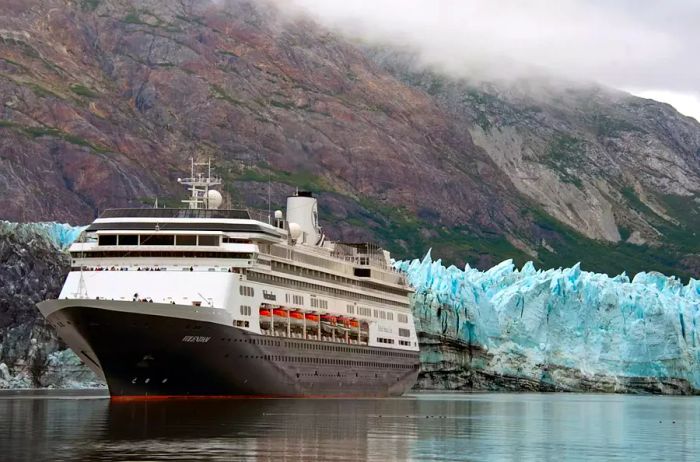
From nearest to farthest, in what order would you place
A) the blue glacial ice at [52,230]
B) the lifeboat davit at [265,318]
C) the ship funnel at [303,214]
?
1. the lifeboat davit at [265,318]
2. the ship funnel at [303,214]
3. the blue glacial ice at [52,230]

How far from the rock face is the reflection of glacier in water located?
85.9 ft

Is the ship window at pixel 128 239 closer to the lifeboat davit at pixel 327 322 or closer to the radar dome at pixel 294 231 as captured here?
the radar dome at pixel 294 231

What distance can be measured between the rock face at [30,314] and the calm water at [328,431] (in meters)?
30.8

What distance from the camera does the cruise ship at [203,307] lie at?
65.0 metres

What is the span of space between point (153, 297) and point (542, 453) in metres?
28.3

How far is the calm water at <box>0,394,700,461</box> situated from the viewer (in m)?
41.9

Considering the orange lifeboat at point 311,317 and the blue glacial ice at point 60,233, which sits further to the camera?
the blue glacial ice at point 60,233

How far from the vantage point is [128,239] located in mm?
70062

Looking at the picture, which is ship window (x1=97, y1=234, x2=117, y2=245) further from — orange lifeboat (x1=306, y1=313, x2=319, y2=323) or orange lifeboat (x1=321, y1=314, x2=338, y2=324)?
orange lifeboat (x1=321, y1=314, x2=338, y2=324)

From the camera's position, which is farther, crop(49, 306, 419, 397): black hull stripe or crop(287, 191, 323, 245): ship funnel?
crop(287, 191, 323, 245): ship funnel

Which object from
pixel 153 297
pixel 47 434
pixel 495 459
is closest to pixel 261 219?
pixel 153 297

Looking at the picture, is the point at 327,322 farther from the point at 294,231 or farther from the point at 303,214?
the point at 303,214

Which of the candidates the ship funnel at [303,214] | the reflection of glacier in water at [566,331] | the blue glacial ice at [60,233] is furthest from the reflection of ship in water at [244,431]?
the blue glacial ice at [60,233]

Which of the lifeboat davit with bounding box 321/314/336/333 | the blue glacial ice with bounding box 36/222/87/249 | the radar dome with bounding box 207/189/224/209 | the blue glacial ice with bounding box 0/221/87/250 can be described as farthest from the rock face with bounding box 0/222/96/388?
the radar dome with bounding box 207/189/224/209
